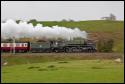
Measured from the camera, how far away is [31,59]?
71.6 meters

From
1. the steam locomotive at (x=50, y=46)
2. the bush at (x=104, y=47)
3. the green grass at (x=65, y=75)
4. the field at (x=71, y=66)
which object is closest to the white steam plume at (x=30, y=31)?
the steam locomotive at (x=50, y=46)

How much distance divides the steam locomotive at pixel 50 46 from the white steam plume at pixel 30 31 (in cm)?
233

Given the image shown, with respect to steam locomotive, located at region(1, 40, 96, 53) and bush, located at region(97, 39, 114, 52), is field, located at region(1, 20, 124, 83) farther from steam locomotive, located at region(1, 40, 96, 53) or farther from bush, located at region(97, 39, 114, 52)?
steam locomotive, located at region(1, 40, 96, 53)

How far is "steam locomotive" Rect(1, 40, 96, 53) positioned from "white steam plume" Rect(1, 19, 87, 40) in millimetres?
2330

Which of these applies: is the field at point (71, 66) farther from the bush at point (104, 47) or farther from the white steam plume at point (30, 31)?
the white steam plume at point (30, 31)

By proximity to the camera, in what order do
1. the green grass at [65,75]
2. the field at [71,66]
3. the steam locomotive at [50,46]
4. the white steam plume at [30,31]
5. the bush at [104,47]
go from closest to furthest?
the green grass at [65,75] → the field at [71,66] → the white steam plume at [30,31] → the steam locomotive at [50,46] → the bush at [104,47]

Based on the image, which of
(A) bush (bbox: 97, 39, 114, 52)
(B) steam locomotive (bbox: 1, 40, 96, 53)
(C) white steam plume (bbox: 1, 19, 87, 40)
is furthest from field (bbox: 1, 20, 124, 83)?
(C) white steam plume (bbox: 1, 19, 87, 40)

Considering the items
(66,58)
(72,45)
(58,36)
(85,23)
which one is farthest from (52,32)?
(85,23)

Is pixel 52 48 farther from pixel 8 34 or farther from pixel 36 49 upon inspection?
pixel 8 34

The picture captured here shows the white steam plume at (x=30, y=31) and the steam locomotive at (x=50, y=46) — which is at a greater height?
the white steam plume at (x=30, y=31)

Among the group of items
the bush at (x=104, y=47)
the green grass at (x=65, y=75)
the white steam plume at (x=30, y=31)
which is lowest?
the green grass at (x=65, y=75)

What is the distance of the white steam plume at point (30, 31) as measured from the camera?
85125 millimetres

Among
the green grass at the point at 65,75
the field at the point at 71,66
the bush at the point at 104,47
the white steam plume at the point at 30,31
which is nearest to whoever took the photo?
the green grass at the point at 65,75

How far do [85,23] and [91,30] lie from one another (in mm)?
21848
